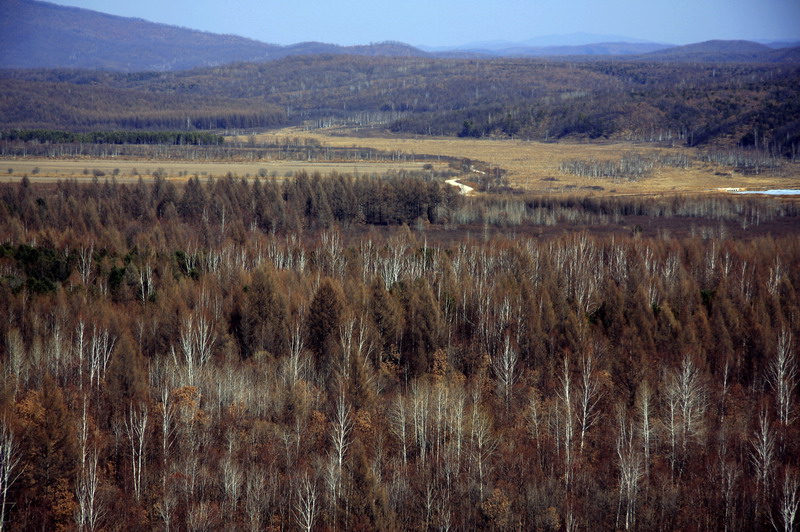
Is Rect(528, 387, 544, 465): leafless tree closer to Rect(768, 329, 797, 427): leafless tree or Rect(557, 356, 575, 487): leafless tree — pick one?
Rect(557, 356, 575, 487): leafless tree

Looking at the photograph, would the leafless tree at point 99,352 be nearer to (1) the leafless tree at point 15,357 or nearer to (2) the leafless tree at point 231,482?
(1) the leafless tree at point 15,357

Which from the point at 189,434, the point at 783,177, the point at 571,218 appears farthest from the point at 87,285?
the point at 783,177

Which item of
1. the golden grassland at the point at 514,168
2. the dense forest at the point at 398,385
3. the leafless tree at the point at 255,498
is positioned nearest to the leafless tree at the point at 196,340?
the dense forest at the point at 398,385

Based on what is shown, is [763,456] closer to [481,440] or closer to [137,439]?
[481,440]

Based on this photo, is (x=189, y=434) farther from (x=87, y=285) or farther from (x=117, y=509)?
(x=87, y=285)

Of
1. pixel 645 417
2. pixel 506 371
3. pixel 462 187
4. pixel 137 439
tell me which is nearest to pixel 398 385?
pixel 506 371

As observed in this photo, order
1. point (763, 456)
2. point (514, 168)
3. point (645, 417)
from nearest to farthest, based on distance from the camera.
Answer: point (763, 456) → point (645, 417) → point (514, 168)
